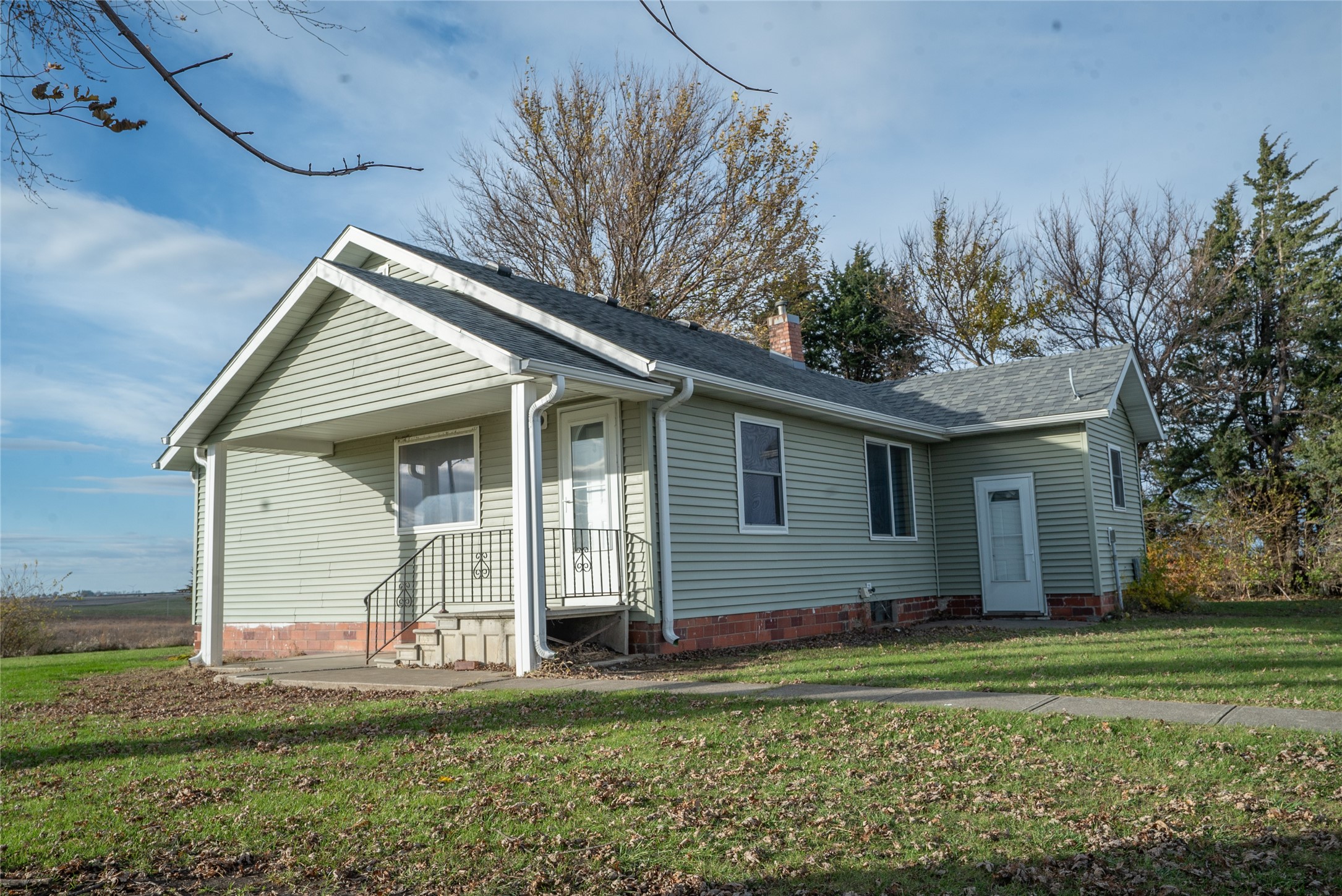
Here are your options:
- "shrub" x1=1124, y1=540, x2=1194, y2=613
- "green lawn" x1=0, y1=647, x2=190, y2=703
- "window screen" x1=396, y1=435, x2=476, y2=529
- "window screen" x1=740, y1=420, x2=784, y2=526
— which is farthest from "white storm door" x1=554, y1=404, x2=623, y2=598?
"shrub" x1=1124, y1=540, x2=1194, y2=613

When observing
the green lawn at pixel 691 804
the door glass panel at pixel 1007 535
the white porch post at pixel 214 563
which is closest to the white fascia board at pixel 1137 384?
the door glass panel at pixel 1007 535

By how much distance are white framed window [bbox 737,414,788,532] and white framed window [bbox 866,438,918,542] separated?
8.10 feet

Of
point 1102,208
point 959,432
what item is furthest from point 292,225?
point 1102,208

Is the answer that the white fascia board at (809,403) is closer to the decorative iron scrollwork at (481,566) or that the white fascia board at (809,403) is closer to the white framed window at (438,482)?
the white framed window at (438,482)

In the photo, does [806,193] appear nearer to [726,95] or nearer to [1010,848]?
[726,95]

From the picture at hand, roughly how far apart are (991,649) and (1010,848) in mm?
6980

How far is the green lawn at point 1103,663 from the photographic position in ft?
23.4

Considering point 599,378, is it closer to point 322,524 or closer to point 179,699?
point 179,699

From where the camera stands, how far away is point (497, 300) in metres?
11.7

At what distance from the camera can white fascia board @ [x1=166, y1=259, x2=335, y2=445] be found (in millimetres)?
11094

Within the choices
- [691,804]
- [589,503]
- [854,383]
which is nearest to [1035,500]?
[854,383]

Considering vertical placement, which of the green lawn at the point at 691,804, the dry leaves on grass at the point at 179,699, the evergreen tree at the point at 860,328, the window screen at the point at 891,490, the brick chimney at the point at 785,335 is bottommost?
the green lawn at the point at 691,804

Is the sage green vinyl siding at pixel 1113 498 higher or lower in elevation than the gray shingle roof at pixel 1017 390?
lower

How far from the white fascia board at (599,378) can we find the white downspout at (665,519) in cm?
16
